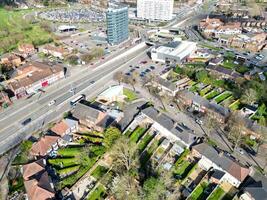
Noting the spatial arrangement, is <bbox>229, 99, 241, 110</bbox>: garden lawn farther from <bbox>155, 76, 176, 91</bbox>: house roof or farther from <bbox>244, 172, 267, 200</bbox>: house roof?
<bbox>244, 172, 267, 200</bbox>: house roof

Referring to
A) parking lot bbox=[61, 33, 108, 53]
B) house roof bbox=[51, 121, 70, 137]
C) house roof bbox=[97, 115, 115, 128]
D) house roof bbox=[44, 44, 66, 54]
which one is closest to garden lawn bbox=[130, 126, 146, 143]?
house roof bbox=[97, 115, 115, 128]


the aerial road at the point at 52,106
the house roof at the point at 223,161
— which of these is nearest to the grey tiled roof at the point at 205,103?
the house roof at the point at 223,161

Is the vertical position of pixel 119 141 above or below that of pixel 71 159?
above

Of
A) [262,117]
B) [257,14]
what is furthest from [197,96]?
[257,14]

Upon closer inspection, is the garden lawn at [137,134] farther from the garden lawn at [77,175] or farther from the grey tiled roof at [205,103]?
the grey tiled roof at [205,103]

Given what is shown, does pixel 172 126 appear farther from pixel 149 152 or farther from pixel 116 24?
pixel 116 24

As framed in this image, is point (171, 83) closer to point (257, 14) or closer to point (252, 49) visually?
point (252, 49)
